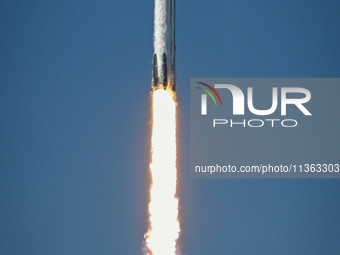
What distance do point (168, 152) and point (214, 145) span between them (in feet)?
11.6

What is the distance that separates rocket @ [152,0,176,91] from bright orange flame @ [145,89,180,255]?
1.45m

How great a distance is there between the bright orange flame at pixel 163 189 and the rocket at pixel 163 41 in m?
1.45

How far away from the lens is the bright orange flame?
32.8 ft

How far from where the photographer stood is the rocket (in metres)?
8.55

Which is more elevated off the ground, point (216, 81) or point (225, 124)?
point (216, 81)

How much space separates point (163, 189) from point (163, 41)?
374cm

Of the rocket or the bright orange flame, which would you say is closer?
the rocket

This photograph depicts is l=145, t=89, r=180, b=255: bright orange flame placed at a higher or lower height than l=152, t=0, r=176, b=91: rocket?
lower

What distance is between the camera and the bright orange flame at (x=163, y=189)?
9.98 meters

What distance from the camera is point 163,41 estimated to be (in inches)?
336

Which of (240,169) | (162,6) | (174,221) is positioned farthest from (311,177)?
(162,6)

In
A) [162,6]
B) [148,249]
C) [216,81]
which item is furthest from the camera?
[216,81]

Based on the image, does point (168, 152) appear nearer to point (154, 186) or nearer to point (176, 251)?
point (154, 186)

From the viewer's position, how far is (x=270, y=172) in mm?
13312
